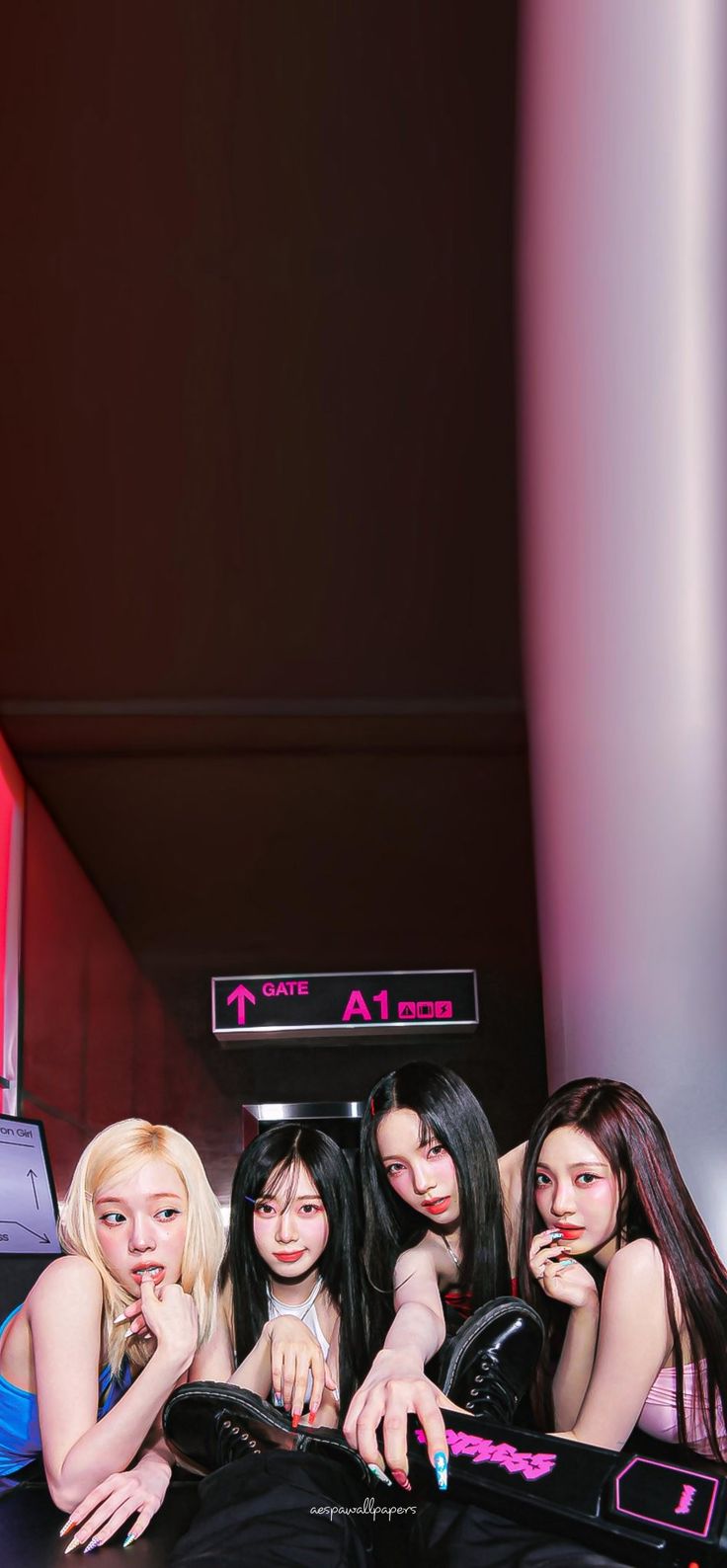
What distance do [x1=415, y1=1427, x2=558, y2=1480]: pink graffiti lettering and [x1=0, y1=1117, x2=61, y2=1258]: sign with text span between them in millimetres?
848

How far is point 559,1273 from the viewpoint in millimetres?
1644

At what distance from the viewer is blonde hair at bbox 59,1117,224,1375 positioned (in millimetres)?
1606

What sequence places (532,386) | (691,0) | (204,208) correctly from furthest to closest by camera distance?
(532,386) → (204,208) → (691,0)

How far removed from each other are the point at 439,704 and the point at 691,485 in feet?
7.34

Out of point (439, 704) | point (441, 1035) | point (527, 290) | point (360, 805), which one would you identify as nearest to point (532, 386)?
point (527, 290)

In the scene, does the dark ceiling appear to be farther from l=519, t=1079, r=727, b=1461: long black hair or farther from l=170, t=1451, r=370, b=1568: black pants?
l=170, t=1451, r=370, b=1568: black pants

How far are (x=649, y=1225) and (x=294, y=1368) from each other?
0.49m

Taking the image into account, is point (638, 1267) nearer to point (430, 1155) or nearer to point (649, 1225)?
point (649, 1225)

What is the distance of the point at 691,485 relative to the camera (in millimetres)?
2645

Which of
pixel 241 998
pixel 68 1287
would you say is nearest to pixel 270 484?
pixel 241 998

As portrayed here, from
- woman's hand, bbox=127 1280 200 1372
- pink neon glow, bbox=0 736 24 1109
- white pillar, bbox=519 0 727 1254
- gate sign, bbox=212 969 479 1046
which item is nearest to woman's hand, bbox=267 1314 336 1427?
woman's hand, bbox=127 1280 200 1372

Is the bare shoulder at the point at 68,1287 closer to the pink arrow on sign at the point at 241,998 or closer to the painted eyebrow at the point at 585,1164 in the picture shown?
the painted eyebrow at the point at 585,1164

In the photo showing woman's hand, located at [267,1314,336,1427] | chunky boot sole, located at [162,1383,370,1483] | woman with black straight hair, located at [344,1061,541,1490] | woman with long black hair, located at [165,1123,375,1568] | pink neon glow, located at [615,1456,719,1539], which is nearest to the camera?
pink neon glow, located at [615,1456,719,1539]

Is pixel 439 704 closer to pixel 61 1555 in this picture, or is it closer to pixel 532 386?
pixel 532 386
